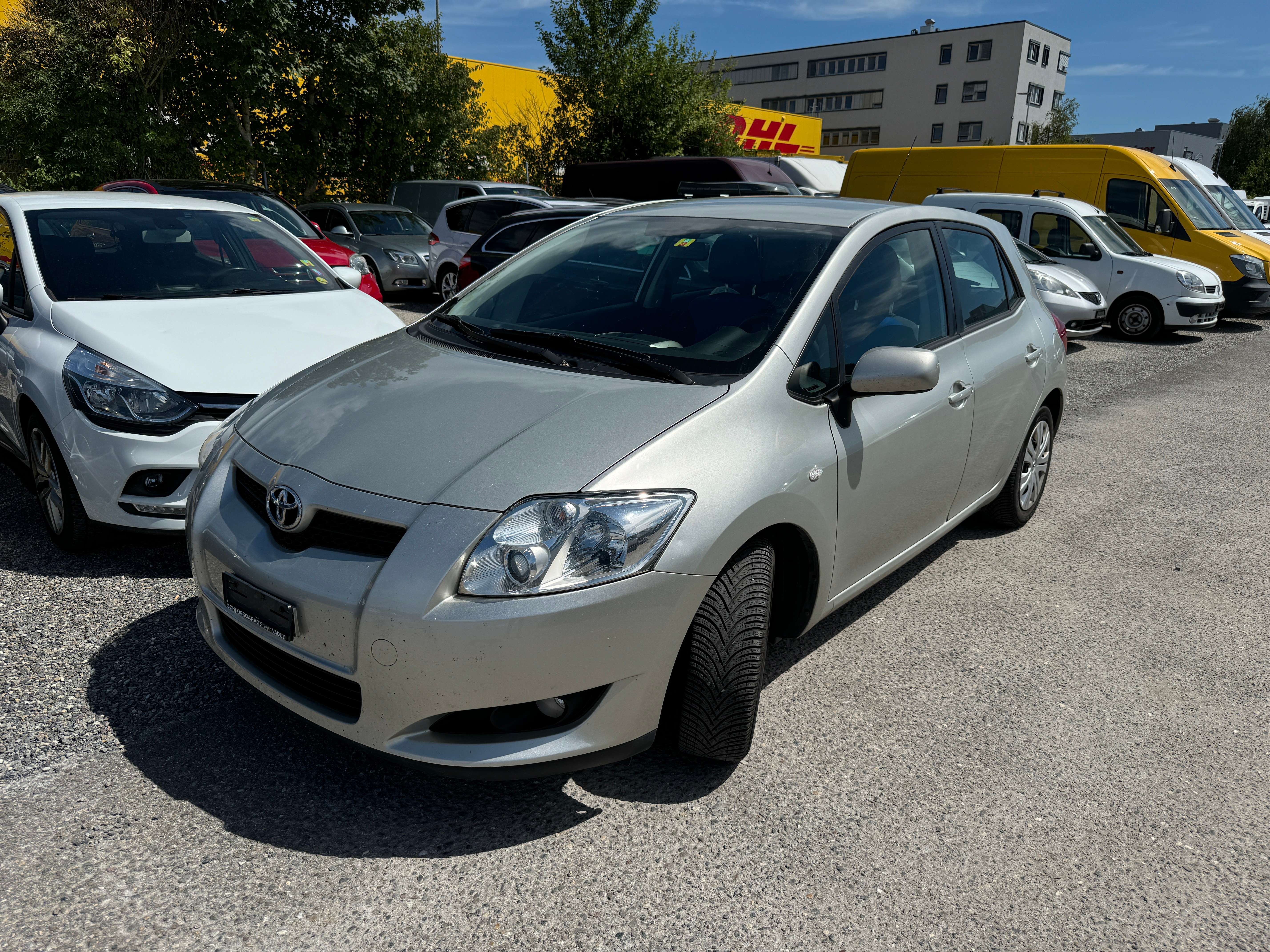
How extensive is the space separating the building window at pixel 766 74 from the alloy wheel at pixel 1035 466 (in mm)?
77619

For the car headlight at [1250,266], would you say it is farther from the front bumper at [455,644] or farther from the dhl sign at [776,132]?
the dhl sign at [776,132]

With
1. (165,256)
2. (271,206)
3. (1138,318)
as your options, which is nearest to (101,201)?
(165,256)

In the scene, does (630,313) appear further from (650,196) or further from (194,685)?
(650,196)

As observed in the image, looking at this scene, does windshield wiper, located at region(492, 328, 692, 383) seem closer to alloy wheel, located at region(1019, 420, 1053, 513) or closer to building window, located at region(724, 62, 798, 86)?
alloy wheel, located at region(1019, 420, 1053, 513)

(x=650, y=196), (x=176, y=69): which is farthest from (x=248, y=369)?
(x=176, y=69)

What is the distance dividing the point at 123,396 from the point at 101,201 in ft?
6.01

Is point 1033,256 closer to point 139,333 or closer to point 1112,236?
point 1112,236

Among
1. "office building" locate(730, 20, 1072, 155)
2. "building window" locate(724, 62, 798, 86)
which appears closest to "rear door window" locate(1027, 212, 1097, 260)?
"office building" locate(730, 20, 1072, 155)

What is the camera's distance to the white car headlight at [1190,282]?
12.2 m

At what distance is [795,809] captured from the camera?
2.66 metres

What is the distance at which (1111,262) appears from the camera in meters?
12.5

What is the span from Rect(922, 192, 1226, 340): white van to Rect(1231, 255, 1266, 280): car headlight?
0.95m

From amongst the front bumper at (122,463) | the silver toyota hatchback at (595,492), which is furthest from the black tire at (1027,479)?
the front bumper at (122,463)

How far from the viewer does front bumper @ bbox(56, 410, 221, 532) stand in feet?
12.4
